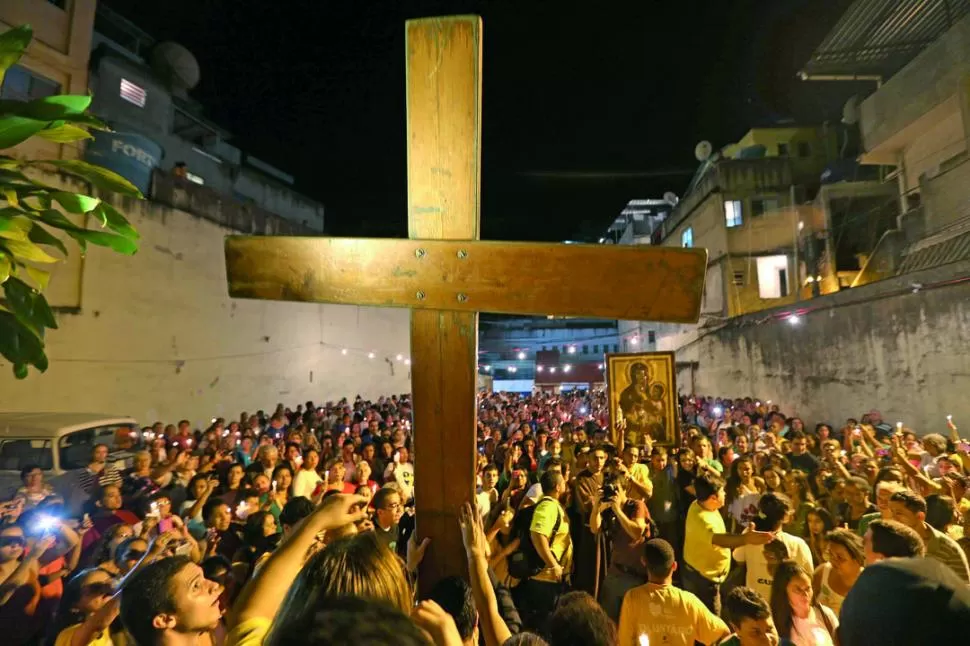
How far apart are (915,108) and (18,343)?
20214 mm

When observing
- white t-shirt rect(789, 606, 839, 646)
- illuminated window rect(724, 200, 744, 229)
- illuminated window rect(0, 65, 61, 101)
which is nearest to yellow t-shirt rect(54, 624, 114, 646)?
white t-shirt rect(789, 606, 839, 646)

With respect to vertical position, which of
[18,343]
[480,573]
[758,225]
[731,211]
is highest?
[731,211]

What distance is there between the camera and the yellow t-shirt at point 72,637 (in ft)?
8.77

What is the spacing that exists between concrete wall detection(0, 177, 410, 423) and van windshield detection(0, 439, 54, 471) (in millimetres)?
4374

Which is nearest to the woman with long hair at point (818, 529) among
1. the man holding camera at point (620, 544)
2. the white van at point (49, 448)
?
the man holding camera at point (620, 544)

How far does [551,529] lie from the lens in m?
4.54

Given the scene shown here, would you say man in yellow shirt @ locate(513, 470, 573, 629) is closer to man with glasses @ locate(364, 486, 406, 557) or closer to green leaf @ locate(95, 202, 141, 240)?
man with glasses @ locate(364, 486, 406, 557)

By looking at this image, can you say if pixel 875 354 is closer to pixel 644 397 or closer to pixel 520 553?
pixel 644 397

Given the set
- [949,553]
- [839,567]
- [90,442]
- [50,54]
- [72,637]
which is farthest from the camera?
[50,54]

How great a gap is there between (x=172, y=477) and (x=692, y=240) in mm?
25898

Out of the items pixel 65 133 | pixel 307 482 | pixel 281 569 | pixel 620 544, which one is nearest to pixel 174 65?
pixel 307 482

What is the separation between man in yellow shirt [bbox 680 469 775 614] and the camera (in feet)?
14.4

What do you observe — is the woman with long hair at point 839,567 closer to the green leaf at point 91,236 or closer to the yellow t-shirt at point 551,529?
the yellow t-shirt at point 551,529

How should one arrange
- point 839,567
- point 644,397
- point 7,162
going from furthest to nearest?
point 644,397
point 839,567
point 7,162
